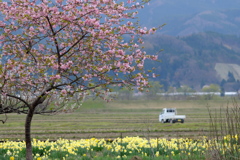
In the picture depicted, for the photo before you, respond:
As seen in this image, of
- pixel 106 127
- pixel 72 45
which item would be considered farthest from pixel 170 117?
pixel 72 45

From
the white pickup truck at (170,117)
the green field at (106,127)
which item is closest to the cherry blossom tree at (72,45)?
the green field at (106,127)

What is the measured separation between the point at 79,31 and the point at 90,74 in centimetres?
170

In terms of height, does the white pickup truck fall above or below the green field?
above

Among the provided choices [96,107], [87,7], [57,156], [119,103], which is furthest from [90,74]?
[119,103]

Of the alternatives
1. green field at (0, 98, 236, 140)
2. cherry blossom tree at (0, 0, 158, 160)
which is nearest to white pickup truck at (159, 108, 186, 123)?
green field at (0, 98, 236, 140)

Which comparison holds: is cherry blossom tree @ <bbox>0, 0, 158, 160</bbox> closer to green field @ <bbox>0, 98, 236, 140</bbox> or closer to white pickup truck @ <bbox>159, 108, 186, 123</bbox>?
green field @ <bbox>0, 98, 236, 140</bbox>

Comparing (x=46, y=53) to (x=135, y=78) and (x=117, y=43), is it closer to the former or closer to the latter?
(x=117, y=43)

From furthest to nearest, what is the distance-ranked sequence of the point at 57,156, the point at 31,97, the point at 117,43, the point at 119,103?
the point at 119,103, the point at 31,97, the point at 57,156, the point at 117,43

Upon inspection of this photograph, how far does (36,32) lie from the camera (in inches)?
472

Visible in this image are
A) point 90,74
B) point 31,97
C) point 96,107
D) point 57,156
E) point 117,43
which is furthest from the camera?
point 96,107

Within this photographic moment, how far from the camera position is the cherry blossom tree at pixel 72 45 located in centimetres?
1094

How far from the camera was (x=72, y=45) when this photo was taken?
11797 mm

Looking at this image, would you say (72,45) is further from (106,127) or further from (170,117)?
(170,117)

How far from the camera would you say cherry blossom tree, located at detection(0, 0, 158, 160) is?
10938 millimetres
